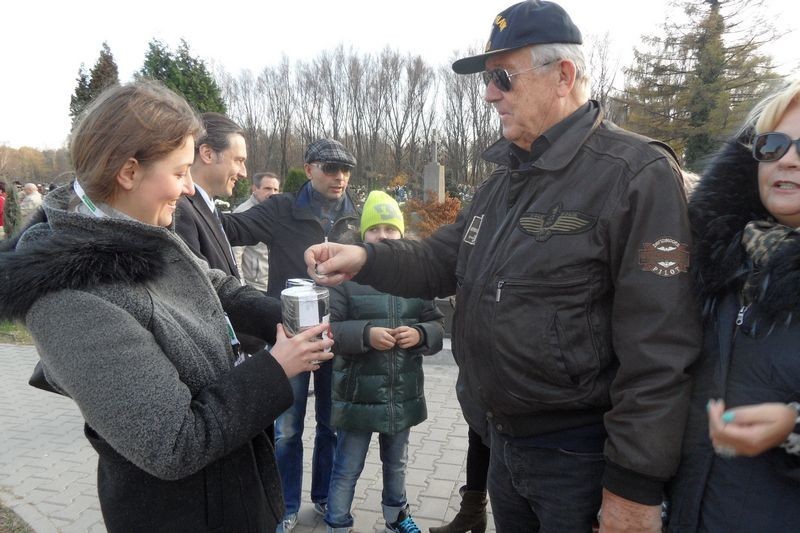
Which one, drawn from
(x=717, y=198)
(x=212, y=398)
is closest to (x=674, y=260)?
(x=717, y=198)

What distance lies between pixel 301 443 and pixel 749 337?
111 inches

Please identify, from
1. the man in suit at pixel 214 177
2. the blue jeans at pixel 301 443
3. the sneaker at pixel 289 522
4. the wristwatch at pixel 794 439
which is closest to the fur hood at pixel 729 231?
the wristwatch at pixel 794 439

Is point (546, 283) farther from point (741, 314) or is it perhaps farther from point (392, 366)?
point (392, 366)

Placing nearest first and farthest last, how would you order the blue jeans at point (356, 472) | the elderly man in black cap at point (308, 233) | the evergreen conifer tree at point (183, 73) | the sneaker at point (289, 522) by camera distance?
the blue jeans at point (356, 472), the sneaker at point (289, 522), the elderly man in black cap at point (308, 233), the evergreen conifer tree at point (183, 73)

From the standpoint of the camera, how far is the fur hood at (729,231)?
1350mm

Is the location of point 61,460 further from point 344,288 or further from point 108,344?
point 108,344

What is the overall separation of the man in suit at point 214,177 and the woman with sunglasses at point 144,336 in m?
1.05

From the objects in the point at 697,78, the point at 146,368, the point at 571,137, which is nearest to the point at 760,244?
the point at 571,137

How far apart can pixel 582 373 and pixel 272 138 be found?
47889mm

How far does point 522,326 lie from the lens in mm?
1724

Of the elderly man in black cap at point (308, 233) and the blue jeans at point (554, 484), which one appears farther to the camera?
the elderly man in black cap at point (308, 233)

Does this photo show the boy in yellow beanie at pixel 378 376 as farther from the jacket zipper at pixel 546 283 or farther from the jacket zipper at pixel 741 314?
the jacket zipper at pixel 741 314

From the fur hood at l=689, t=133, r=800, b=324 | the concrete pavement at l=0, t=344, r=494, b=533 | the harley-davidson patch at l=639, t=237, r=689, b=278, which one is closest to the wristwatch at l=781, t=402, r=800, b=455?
the fur hood at l=689, t=133, r=800, b=324

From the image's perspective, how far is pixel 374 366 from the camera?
10.4 feet
